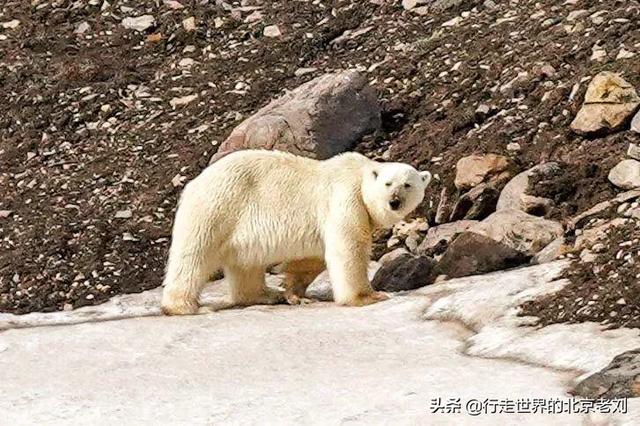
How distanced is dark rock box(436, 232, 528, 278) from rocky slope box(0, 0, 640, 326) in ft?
0.16

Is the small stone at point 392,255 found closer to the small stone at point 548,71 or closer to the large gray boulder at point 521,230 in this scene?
the large gray boulder at point 521,230

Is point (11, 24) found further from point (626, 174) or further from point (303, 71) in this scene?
point (626, 174)

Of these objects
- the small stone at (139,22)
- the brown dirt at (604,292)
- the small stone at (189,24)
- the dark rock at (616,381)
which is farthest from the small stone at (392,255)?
the small stone at (139,22)

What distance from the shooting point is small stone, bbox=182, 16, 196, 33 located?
17156 millimetres

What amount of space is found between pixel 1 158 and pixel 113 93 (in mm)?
1726

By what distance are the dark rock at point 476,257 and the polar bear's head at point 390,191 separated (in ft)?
1.77

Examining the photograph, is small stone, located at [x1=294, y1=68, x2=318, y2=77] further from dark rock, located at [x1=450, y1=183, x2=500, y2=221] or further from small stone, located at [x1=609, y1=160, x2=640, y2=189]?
small stone, located at [x1=609, y1=160, x2=640, y2=189]

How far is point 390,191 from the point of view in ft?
32.1

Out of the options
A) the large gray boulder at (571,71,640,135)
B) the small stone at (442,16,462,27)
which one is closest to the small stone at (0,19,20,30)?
the small stone at (442,16,462,27)

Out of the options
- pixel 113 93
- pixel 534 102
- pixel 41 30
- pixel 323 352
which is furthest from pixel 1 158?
pixel 323 352

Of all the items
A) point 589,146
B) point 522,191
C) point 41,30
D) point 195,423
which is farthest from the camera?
point 41,30

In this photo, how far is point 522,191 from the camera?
11258mm

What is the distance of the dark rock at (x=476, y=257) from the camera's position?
33.0 feet

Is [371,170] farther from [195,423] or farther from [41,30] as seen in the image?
[41,30]
